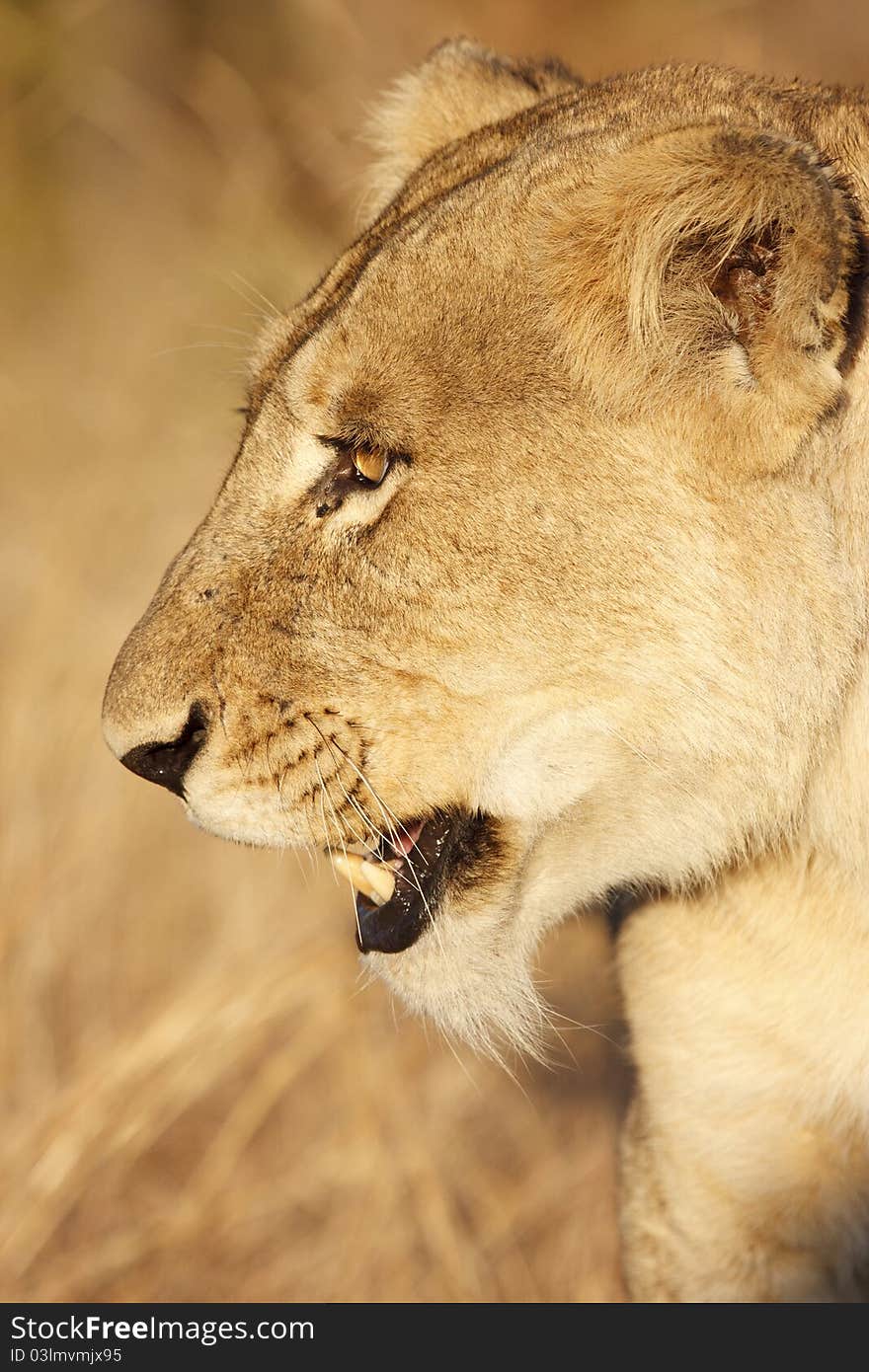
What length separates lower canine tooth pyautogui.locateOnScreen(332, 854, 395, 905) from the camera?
173cm

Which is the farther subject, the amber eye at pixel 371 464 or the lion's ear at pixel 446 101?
the lion's ear at pixel 446 101

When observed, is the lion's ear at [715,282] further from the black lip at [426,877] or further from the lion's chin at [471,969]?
the lion's chin at [471,969]

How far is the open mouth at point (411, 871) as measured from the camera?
168 cm

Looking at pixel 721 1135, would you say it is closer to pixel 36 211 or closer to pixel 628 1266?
pixel 628 1266

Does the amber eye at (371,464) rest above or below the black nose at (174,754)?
above

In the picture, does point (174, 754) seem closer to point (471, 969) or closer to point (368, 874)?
point (368, 874)

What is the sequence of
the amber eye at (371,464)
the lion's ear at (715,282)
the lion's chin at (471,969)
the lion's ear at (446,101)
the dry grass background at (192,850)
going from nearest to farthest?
the lion's ear at (715,282)
the amber eye at (371,464)
the lion's chin at (471,969)
the lion's ear at (446,101)
the dry grass background at (192,850)

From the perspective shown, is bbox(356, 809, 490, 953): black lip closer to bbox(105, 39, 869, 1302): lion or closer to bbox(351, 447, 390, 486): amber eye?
bbox(105, 39, 869, 1302): lion

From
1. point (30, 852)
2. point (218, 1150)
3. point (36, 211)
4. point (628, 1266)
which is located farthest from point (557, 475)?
point (36, 211)

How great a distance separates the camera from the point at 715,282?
4.77 feet

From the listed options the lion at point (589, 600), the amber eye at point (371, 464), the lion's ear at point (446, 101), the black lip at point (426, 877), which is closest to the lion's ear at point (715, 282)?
the lion at point (589, 600)

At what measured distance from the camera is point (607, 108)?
173 centimetres

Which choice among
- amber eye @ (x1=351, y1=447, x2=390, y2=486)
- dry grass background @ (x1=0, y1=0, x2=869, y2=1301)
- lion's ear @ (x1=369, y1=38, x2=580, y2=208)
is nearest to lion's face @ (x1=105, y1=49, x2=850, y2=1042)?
amber eye @ (x1=351, y1=447, x2=390, y2=486)

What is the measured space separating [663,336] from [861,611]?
0.36m
